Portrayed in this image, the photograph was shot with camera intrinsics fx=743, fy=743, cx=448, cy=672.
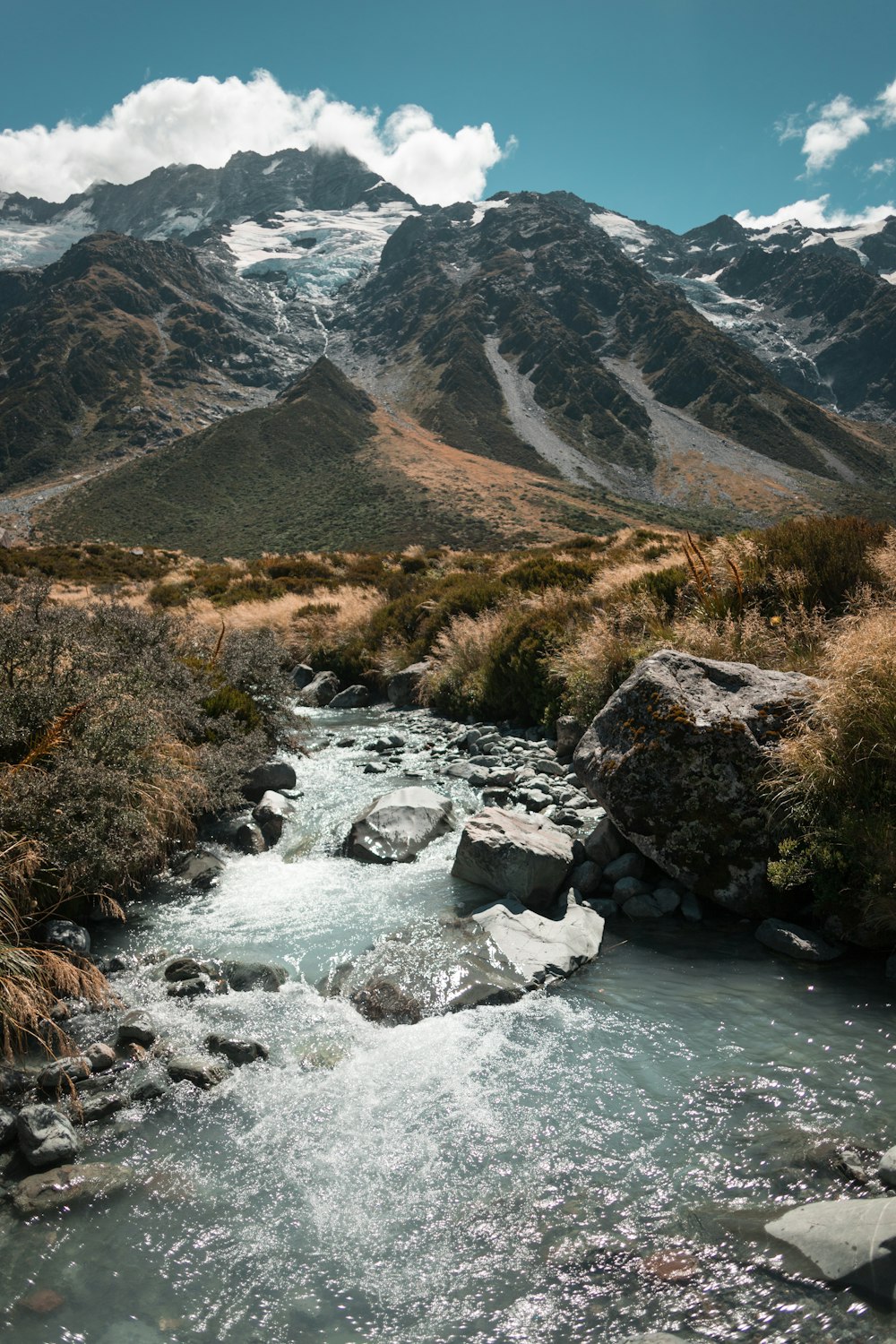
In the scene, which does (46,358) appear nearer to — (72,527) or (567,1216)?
(72,527)

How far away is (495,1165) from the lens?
4.50 metres

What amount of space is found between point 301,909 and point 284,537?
8240 centimetres

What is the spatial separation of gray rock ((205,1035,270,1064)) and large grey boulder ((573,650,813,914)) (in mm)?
4215

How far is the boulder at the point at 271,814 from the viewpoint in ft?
32.8

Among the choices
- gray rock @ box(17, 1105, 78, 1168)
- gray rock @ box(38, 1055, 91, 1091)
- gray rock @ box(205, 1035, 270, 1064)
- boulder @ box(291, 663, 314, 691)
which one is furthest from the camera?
boulder @ box(291, 663, 314, 691)

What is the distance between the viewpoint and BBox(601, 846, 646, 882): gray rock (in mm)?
7922

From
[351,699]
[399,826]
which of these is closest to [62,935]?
[399,826]

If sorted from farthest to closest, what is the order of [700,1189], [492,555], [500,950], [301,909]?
1. [492,555]
2. [301,909]
3. [500,950]
4. [700,1189]

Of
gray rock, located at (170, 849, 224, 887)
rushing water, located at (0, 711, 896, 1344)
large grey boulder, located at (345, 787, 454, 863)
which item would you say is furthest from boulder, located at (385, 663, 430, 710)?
rushing water, located at (0, 711, 896, 1344)

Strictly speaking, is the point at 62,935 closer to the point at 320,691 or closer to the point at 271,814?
the point at 271,814

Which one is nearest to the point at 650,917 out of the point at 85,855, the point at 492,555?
the point at 85,855

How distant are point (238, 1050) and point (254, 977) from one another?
1.06m

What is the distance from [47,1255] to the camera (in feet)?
12.8

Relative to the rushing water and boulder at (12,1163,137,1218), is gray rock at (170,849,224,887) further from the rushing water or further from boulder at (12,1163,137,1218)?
boulder at (12,1163,137,1218)
